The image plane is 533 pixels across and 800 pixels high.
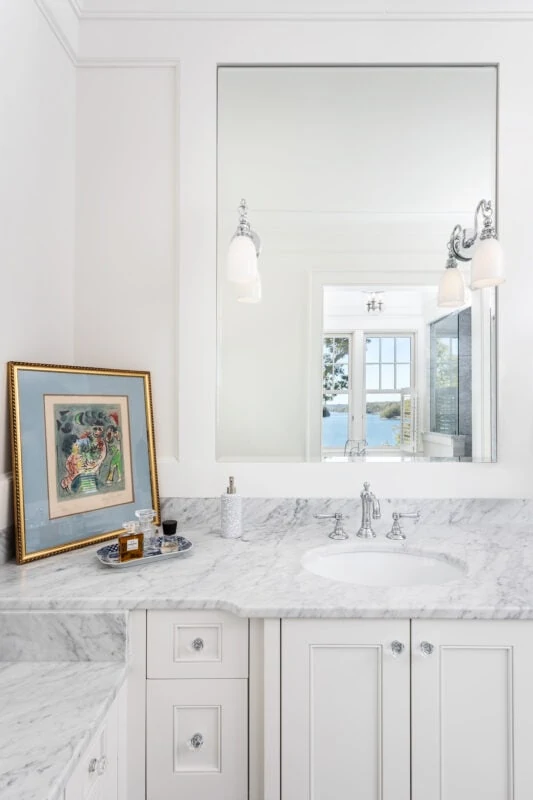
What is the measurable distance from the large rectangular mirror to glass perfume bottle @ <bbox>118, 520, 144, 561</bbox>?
1.47 feet

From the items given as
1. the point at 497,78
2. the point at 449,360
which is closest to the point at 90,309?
the point at 449,360

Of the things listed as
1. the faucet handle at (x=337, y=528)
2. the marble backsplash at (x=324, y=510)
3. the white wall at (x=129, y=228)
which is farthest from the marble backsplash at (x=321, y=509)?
the white wall at (x=129, y=228)

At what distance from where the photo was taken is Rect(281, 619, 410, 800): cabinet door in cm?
107

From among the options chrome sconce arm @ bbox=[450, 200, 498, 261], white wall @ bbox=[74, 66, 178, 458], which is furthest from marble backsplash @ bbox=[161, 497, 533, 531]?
chrome sconce arm @ bbox=[450, 200, 498, 261]

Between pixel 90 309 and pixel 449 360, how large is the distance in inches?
50.3

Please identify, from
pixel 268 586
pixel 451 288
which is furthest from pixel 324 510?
pixel 451 288

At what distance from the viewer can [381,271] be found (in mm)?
1633

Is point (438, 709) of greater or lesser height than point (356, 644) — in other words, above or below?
below

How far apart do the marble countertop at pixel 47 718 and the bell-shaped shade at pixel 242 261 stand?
1.11m

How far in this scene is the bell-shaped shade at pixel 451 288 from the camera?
1619 millimetres

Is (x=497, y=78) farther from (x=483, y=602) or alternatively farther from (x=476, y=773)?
(x=476, y=773)

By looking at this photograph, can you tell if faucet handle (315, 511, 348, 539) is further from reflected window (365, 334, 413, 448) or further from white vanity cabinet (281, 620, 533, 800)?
white vanity cabinet (281, 620, 533, 800)

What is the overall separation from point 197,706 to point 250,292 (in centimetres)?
121

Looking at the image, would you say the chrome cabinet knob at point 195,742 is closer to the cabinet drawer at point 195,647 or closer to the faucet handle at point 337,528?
the cabinet drawer at point 195,647
